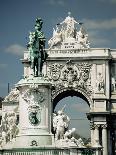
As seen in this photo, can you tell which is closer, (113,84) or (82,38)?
(113,84)

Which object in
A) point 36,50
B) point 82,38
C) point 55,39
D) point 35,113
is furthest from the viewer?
point 82,38

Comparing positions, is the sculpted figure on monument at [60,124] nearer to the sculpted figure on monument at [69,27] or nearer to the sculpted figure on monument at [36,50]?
the sculpted figure on monument at [36,50]

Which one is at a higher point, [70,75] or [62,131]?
[70,75]

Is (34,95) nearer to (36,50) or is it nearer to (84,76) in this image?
(36,50)

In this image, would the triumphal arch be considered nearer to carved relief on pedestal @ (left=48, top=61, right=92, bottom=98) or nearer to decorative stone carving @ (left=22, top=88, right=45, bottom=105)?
carved relief on pedestal @ (left=48, top=61, right=92, bottom=98)

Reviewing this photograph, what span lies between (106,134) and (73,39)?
11.2m

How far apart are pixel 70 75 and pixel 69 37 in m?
4.54

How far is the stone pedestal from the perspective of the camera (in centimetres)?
2680

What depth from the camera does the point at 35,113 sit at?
88.2 ft

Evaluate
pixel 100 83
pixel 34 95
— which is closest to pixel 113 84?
pixel 100 83

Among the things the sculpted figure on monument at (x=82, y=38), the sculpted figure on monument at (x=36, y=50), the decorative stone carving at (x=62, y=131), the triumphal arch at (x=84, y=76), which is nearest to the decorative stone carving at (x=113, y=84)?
the triumphal arch at (x=84, y=76)

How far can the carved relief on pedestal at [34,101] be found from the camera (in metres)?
27.0

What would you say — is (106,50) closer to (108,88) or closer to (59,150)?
(108,88)

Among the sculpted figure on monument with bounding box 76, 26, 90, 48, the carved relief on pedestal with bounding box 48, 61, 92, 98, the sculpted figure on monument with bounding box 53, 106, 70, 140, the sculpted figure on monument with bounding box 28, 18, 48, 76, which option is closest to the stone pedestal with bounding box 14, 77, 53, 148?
the sculpted figure on monument with bounding box 53, 106, 70, 140
